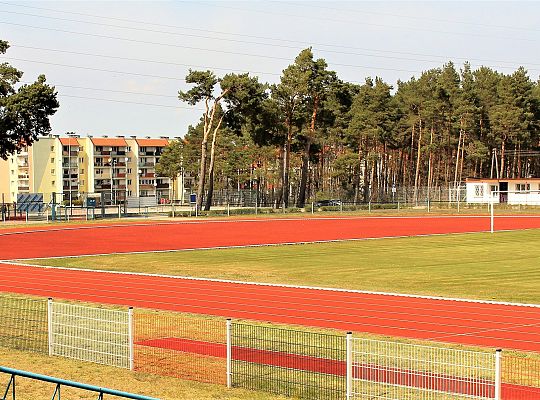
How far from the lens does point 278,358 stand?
50.6ft

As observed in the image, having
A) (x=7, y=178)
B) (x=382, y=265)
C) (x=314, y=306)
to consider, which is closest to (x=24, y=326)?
(x=314, y=306)

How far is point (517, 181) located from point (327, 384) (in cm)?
9603

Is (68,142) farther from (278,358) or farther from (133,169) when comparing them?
(278,358)

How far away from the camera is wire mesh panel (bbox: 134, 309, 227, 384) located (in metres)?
15.6

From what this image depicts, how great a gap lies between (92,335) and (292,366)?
451 centimetres

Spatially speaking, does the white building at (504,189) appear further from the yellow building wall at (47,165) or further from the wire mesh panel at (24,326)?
the yellow building wall at (47,165)

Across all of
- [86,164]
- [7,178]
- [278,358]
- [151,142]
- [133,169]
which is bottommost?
[278,358]

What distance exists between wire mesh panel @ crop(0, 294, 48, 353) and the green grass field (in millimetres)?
11875

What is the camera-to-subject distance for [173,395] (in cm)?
1389

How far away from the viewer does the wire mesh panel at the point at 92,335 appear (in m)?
16.3

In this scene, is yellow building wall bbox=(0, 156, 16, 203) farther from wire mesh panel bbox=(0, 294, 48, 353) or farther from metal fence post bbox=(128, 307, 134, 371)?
metal fence post bbox=(128, 307, 134, 371)

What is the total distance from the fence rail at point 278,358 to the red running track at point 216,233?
25000 mm

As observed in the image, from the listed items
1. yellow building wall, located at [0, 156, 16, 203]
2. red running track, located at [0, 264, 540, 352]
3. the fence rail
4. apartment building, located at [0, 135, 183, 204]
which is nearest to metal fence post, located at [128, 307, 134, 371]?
the fence rail

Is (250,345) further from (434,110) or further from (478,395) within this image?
(434,110)
